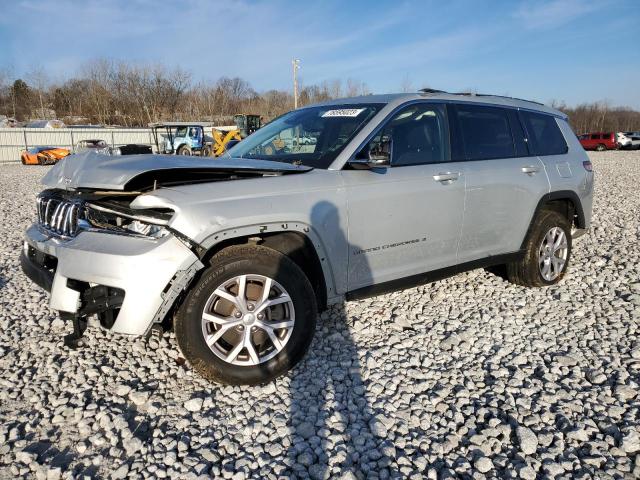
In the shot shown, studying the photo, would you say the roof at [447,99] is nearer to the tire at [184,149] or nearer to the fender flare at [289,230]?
the fender flare at [289,230]

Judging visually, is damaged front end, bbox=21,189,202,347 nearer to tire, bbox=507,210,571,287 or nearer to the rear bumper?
the rear bumper

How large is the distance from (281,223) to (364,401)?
1215mm

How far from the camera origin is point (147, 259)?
101 inches

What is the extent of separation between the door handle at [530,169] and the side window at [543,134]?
22cm

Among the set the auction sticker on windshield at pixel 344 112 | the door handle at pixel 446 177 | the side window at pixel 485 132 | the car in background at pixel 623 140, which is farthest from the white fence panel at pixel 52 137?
the car in background at pixel 623 140

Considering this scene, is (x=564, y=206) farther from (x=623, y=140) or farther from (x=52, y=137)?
(x=623, y=140)

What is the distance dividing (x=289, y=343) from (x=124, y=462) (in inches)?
45.3

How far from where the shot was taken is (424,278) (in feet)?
12.5

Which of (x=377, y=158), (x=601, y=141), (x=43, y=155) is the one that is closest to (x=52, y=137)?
(x=43, y=155)

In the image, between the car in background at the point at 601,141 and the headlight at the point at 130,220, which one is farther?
the car in background at the point at 601,141

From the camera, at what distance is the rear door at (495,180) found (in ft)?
13.2

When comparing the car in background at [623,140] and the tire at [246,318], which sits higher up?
the car in background at [623,140]

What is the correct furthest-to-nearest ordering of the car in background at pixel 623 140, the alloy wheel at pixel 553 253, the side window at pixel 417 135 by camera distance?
the car in background at pixel 623 140
the alloy wheel at pixel 553 253
the side window at pixel 417 135

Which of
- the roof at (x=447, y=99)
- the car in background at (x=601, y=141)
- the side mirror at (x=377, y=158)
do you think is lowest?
the side mirror at (x=377, y=158)
